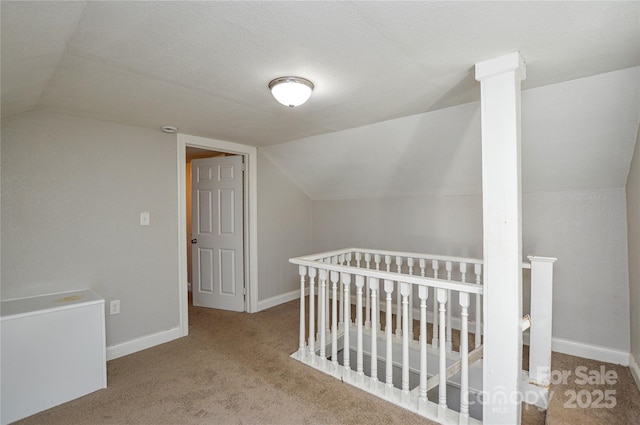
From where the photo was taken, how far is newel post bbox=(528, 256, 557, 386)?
6.43ft

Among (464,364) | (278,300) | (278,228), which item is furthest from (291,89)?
(278,300)

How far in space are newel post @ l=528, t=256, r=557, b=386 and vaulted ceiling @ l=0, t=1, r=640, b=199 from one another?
95 cm

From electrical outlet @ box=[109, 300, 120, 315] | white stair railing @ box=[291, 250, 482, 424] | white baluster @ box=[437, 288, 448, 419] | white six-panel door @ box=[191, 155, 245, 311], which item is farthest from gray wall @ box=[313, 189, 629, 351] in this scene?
electrical outlet @ box=[109, 300, 120, 315]

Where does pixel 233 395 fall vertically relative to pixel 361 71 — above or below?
below

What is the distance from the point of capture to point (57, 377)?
6.44 feet

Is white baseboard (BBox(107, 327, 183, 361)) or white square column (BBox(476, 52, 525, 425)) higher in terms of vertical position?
white square column (BBox(476, 52, 525, 425))

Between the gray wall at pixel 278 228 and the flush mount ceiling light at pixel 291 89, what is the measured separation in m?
2.03

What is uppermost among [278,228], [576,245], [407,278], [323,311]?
[278,228]

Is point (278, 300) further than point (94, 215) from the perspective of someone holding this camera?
→ Yes

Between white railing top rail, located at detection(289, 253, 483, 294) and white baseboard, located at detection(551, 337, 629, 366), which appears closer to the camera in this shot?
white railing top rail, located at detection(289, 253, 483, 294)

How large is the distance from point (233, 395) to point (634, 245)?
3.03 m

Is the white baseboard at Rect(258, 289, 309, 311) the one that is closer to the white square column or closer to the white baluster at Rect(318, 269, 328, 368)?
the white baluster at Rect(318, 269, 328, 368)

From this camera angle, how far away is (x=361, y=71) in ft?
5.63

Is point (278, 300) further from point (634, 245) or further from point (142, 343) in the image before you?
point (634, 245)
